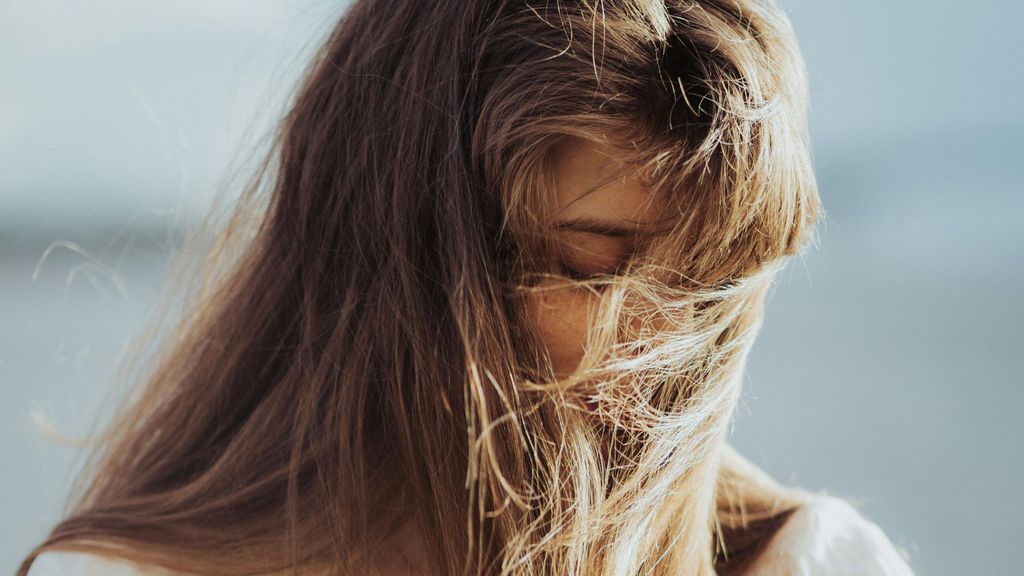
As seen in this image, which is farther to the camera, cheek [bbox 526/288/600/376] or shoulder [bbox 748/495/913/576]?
shoulder [bbox 748/495/913/576]

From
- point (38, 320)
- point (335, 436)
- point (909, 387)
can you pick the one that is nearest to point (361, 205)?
point (335, 436)

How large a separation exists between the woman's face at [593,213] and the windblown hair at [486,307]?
0.01 m

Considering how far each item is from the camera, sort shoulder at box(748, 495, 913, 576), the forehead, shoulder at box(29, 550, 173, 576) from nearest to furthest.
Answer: the forehead
shoulder at box(29, 550, 173, 576)
shoulder at box(748, 495, 913, 576)

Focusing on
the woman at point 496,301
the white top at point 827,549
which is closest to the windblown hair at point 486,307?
the woman at point 496,301

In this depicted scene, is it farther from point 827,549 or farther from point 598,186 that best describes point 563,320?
point 827,549

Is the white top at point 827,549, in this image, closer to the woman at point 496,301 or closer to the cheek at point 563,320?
the woman at point 496,301

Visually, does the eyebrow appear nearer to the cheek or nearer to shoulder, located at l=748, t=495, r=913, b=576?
the cheek

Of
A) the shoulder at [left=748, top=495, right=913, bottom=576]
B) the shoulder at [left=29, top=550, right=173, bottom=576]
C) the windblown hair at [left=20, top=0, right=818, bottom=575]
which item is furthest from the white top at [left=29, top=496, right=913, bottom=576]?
the shoulder at [left=29, top=550, right=173, bottom=576]

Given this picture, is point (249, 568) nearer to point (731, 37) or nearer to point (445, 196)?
point (445, 196)

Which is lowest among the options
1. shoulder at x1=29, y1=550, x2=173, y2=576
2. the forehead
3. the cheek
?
shoulder at x1=29, y1=550, x2=173, y2=576

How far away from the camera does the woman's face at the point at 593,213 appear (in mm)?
678

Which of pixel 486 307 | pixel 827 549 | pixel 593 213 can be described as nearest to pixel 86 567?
pixel 486 307

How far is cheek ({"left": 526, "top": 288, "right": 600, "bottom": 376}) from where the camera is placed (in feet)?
2.37

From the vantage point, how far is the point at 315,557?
79cm
